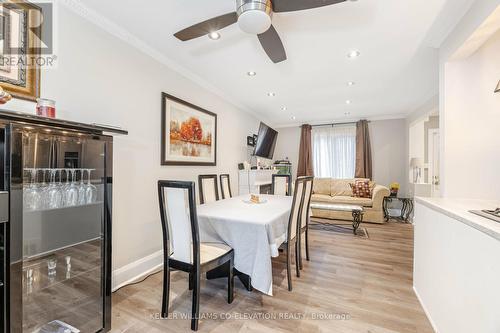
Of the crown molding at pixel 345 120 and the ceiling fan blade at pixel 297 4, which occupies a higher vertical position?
the crown molding at pixel 345 120

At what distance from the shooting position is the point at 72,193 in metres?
1.54

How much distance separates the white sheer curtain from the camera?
5969 millimetres

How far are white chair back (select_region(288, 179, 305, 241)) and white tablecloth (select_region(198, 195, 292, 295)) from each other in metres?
0.07

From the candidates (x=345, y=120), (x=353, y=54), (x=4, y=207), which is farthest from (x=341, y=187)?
(x=4, y=207)

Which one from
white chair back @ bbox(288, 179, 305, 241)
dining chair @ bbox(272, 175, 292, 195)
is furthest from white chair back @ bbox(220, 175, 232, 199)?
white chair back @ bbox(288, 179, 305, 241)

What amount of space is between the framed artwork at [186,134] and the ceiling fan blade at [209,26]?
1.05 m

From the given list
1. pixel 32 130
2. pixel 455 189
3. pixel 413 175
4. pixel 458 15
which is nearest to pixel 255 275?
pixel 32 130

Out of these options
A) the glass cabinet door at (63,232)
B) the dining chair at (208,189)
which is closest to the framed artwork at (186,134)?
the dining chair at (208,189)

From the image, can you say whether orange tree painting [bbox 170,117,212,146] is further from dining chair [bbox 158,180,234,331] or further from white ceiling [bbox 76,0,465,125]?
dining chair [bbox 158,180,234,331]

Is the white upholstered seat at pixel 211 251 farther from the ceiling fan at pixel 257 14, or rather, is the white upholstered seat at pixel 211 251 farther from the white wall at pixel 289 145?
the white wall at pixel 289 145

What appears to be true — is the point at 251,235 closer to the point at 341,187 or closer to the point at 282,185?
the point at 282,185

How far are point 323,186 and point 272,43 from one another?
4.53m

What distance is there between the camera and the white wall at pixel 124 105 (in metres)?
1.82

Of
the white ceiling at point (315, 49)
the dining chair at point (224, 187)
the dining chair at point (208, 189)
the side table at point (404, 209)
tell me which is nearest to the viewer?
the white ceiling at point (315, 49)
